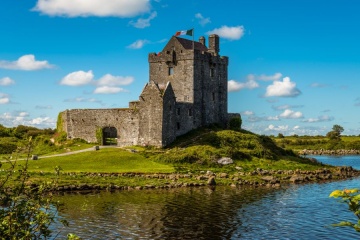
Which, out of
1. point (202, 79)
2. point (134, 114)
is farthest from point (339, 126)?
point (134, 114)

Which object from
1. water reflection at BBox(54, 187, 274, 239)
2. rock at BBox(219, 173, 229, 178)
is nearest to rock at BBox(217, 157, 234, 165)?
rock at BBox(219, 173, 229, 178)

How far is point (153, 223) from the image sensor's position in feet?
84.9

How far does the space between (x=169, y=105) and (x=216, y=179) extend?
16414mm

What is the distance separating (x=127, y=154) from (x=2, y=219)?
3990 centimetres

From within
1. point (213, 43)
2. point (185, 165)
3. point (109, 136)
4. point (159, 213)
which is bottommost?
point (159, 213)

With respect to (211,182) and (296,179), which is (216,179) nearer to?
(211,182)

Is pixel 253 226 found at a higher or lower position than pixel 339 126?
lower

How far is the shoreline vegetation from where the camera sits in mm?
40594

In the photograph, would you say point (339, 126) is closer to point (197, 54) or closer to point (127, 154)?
point (197, 54)

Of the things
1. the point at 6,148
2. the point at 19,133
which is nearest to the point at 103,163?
the point at 6,148

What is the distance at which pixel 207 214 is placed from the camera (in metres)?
28.3

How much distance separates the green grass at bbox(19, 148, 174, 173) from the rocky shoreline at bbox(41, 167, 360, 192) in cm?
238

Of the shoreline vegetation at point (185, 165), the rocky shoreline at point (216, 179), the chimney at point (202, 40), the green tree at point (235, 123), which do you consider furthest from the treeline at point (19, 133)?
the chimney at point (202, 40)

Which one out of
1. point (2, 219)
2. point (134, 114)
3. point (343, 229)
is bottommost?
point (343, 229)
